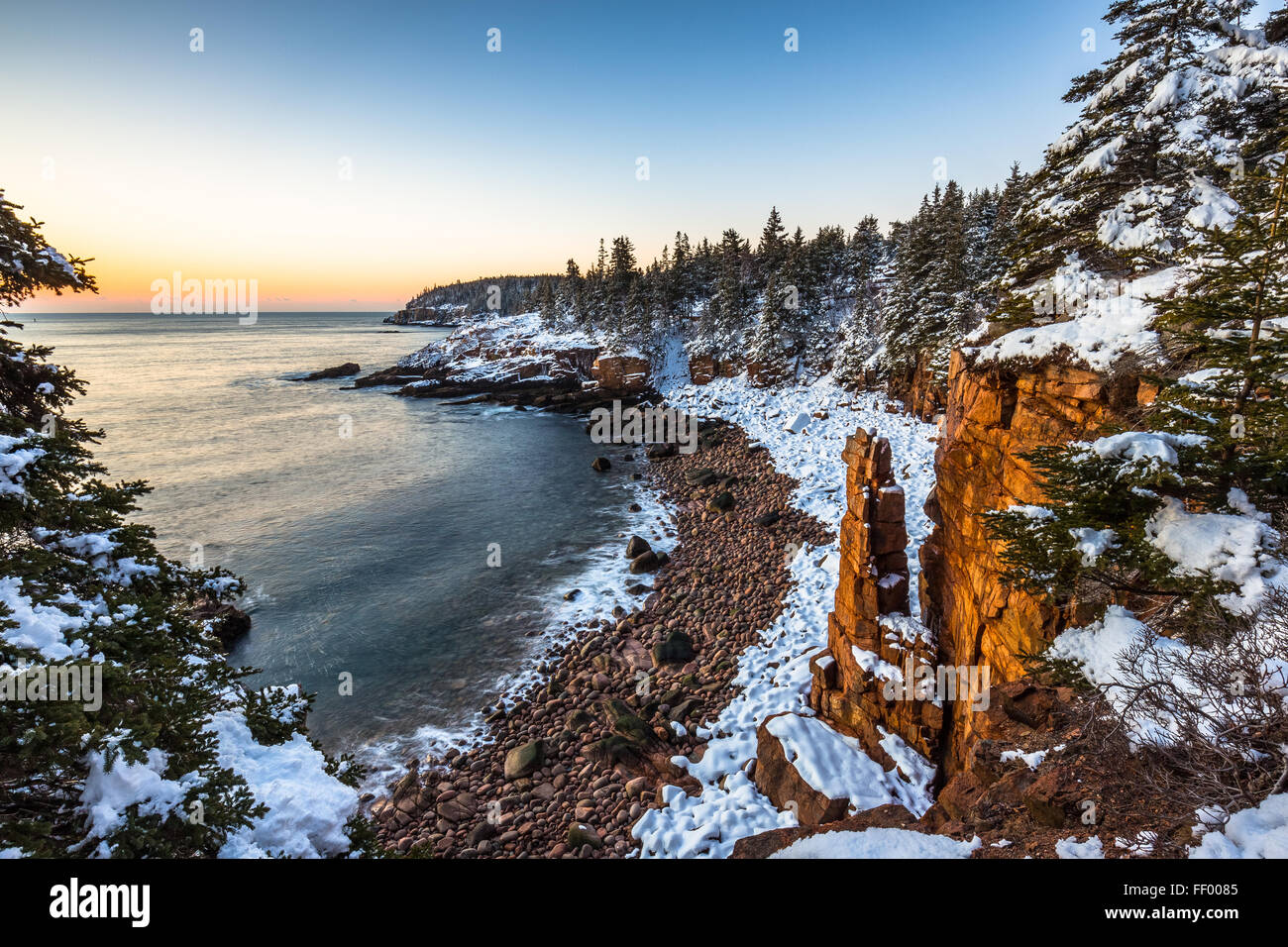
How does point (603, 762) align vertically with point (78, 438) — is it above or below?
below

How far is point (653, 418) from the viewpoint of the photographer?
4266 cm

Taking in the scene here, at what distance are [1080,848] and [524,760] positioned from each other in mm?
9627

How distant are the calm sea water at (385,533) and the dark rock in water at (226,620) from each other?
0.43m

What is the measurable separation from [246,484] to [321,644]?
2072 cm

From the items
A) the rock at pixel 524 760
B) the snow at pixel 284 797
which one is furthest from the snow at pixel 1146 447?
the rock at pixel 524 760

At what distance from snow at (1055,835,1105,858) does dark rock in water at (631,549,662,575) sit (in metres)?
15.3

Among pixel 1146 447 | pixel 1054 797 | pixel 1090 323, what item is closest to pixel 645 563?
pixel 1090 323

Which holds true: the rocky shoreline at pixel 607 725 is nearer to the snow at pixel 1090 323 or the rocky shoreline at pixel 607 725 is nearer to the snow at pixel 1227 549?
the snow at pixel 1227 549

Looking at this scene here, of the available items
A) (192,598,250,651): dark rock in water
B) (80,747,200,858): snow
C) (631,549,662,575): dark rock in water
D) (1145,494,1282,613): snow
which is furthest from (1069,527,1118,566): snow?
(192,598,250,651): dark rock in water

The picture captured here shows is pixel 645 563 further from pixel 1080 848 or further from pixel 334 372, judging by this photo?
pixel 334 372

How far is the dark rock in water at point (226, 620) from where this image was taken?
15.5 m

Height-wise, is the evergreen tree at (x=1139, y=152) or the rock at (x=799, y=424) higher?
the evergreen tree at (x=1139, y=152)
